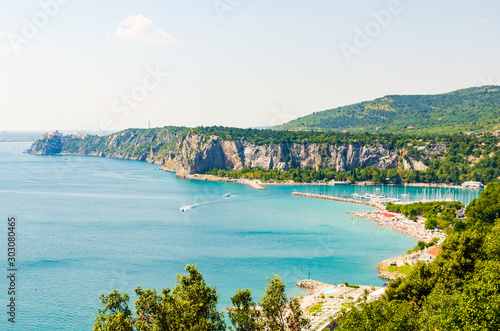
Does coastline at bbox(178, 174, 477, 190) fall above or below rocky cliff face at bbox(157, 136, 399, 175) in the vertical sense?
below

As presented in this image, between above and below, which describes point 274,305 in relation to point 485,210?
below

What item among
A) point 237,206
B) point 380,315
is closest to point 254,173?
point 237,206

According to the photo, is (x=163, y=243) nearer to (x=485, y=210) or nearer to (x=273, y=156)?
(x=485, y=210)

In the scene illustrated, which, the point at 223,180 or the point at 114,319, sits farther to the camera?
the point at 223,180

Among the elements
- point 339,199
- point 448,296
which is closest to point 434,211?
point 339,199

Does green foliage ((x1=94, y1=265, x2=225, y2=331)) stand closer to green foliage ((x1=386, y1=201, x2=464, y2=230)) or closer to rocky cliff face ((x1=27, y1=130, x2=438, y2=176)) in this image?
green foliage ((x1=386, y1=201, x2=464, y2=230))

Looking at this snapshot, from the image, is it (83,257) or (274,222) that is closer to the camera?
(83,257)

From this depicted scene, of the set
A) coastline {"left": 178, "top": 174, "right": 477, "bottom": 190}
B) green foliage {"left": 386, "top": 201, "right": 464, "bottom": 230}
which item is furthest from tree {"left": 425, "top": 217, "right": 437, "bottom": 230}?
coastline {"left": 178, "top": 174, "right": 477, "bottom": 190}

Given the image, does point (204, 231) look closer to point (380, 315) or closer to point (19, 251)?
point (19, 251)

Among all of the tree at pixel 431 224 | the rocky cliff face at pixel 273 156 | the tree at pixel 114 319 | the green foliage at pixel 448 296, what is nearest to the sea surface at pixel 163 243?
the tree at pixel 431 224
